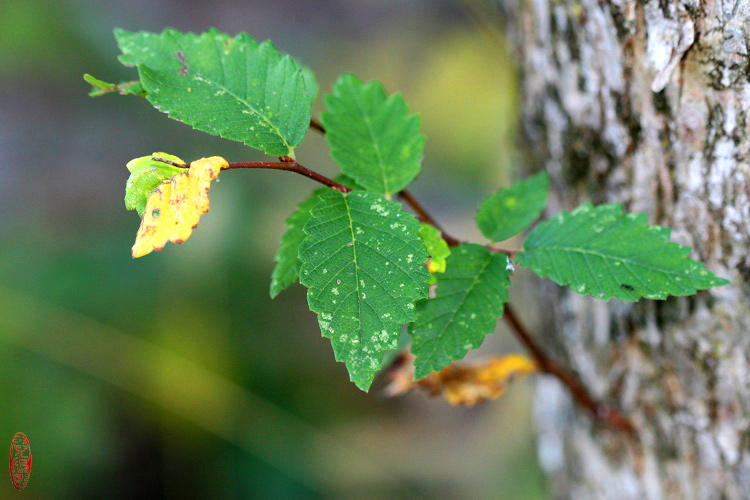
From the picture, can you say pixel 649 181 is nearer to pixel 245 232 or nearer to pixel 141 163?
pixel 141 163

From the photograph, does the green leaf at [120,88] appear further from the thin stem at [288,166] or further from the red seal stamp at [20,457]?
the red seal stamp at [20,457]

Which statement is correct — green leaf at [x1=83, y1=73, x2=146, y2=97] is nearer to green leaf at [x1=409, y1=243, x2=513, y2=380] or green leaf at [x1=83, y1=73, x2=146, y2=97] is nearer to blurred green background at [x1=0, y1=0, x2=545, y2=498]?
green leaf at [x1=409, y1=243, x2=513, y2=380]

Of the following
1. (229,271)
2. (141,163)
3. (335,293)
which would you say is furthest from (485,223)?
→ (229,271)

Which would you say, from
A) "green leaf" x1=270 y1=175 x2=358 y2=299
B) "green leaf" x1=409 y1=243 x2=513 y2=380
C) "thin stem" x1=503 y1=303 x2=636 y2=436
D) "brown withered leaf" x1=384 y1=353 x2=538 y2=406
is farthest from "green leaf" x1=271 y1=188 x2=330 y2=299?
"thin stem" x1=503 y1=303 x2=636 y2=436

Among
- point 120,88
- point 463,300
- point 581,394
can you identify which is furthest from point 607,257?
point 120,88

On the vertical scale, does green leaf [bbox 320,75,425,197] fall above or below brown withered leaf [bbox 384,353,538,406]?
above

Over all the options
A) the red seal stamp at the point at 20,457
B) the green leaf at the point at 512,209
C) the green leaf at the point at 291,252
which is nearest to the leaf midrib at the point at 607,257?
the green leaf at the point at 512,209
